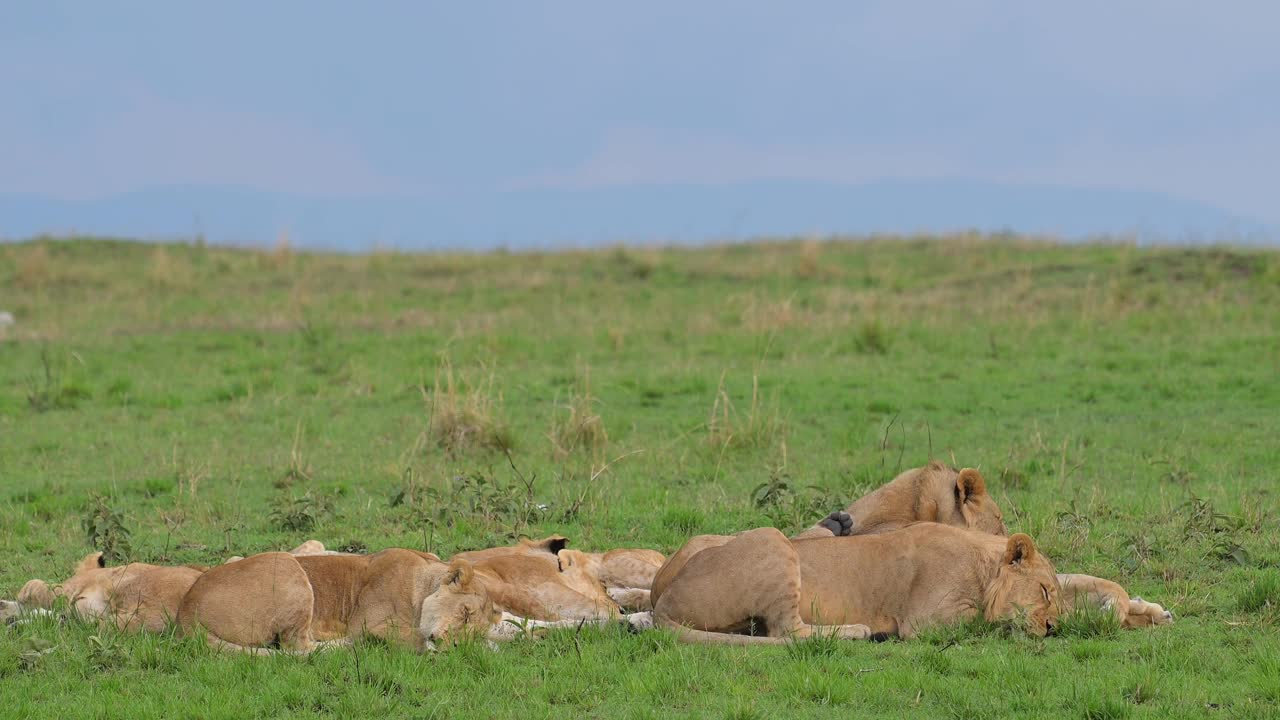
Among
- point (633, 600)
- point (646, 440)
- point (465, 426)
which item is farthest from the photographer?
point (646, 440)

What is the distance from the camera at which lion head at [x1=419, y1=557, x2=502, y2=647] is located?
275 inches

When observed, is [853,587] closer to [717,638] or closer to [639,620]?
[717,638]

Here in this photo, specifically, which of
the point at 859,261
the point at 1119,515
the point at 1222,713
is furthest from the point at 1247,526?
the point at 859,261

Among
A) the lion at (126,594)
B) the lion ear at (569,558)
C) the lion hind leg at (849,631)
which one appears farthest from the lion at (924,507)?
the lion at (126,594)

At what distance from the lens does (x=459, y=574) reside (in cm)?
703

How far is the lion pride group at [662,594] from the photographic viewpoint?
7016 millimetres

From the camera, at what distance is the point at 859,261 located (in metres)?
30.8

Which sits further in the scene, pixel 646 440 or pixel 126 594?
pixel 646 440

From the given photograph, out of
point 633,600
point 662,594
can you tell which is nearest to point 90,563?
point 633,600

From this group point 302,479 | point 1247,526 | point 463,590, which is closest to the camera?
point 463,590

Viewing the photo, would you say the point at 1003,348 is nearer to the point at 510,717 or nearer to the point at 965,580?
the point at 965,580

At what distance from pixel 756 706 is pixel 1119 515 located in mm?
4625

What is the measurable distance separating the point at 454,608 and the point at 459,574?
171 millimetres

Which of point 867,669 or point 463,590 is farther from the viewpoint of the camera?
point 463,590
